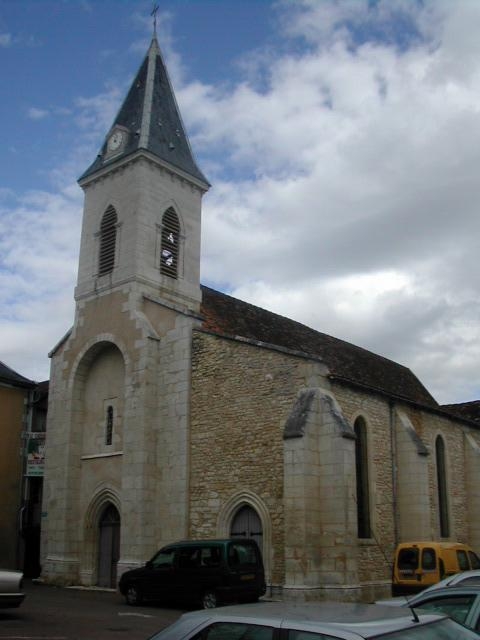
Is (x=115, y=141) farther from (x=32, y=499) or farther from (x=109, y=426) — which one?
(x=32, y=499)

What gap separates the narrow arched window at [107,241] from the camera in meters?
25.6

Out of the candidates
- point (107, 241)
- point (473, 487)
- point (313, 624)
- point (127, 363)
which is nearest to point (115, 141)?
point (107, 241)

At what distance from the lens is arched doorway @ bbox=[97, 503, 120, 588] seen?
2319cm

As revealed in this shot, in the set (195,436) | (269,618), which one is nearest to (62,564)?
(195,436)

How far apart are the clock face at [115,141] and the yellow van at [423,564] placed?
17.1 meters

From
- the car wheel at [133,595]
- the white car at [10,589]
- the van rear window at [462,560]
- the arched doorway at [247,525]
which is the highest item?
the arched doorway at [247,525]

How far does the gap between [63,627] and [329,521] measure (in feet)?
24.0

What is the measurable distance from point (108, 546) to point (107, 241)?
10.5 metres

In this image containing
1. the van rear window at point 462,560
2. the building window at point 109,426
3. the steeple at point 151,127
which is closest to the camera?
the van rear window at point 462,560

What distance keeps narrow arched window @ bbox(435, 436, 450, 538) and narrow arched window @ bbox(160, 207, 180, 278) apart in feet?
38.4

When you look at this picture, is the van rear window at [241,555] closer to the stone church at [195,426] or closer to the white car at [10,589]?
the stone church at [195,426]

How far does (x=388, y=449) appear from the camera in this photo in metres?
23.2

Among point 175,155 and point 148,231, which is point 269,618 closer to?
point 148,231

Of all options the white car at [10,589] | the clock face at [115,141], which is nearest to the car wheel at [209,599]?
the white car at [10,589]
